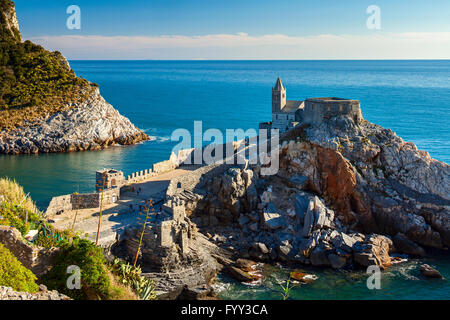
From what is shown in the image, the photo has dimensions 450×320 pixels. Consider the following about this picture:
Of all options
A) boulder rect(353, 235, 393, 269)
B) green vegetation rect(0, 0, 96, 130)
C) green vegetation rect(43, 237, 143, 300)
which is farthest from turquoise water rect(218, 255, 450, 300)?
green vegetation rect(0, 0, 96, 130)

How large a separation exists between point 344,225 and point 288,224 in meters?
5.73

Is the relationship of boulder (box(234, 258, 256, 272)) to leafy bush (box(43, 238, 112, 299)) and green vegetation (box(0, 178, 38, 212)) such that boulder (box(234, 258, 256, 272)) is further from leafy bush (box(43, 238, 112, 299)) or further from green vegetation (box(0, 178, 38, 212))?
green vegetation (box(0, 178, 38, 212))

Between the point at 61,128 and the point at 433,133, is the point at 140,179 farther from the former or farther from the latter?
the point at 433,133

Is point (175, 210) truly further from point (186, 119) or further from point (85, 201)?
point (186, 119)

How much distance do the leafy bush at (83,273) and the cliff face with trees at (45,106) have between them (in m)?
51.5

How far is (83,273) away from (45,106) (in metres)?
61.6

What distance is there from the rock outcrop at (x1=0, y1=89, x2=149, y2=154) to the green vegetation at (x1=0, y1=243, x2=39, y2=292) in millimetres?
54857

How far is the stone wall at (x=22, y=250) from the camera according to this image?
21719 millimetres

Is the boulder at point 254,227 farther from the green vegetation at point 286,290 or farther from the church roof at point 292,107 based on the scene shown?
the church roof at point 292,107

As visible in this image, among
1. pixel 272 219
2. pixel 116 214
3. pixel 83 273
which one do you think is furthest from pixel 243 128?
pixel 83 273

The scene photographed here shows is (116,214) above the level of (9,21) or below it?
below

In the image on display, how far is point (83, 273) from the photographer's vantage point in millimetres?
22000

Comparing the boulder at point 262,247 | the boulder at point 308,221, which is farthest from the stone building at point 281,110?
the boulder at point 262,247
